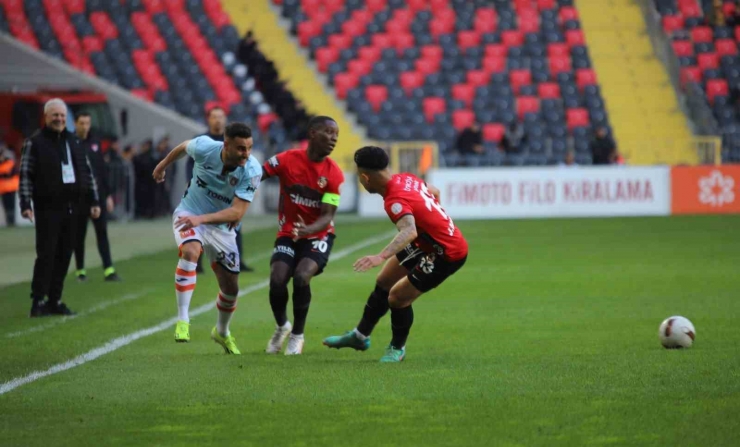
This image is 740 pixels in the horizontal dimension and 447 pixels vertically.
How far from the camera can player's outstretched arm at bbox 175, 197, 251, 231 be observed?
9.64 m

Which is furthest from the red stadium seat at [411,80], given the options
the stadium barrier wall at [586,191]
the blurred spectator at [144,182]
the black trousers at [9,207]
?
the black trousers at [9,207]

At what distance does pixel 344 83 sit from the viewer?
38.1 metres

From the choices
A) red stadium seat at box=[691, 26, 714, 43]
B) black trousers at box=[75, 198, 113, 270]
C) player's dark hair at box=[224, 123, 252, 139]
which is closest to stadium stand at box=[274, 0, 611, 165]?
red stadium seat at box=[691, 26, 714, 43]

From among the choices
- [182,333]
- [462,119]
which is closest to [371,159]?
[182,333]

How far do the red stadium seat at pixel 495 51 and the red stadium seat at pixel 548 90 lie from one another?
5.63 ft

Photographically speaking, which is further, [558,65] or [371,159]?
[558,65]

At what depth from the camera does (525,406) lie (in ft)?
24.2

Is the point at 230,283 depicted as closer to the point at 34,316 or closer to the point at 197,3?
the point at 34,316

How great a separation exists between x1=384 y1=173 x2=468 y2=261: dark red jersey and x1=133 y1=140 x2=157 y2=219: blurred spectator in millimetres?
23272

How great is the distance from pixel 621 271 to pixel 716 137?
60.7 ft

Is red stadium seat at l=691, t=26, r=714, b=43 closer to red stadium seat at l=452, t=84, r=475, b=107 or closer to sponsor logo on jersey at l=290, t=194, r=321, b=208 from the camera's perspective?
red stadium seat at l=452, t=84, r=475, b=107

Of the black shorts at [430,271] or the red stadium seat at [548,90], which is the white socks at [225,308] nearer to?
the black shorts at [430,271]

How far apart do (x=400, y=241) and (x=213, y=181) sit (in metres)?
1.97

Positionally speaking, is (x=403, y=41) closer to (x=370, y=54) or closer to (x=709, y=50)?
(x=370, y=54)
